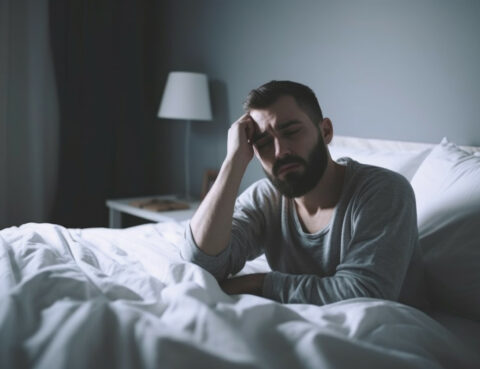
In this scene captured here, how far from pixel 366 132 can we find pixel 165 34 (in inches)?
74.7

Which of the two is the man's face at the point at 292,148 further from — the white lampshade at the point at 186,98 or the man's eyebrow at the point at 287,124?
the white lampshade at the point at 186,98

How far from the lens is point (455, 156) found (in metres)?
1.50

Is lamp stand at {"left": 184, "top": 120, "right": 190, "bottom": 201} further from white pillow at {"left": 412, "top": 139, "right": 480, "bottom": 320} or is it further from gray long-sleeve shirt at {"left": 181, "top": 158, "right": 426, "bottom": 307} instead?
white pillow at {"left": 412, "top": 139, "right": 480, "bottom": 320}

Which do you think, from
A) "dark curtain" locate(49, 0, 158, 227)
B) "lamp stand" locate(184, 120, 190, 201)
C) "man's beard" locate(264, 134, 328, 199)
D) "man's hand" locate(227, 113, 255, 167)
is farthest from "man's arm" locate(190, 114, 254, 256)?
"dark curtain" locate(49, 0, 158, 227)

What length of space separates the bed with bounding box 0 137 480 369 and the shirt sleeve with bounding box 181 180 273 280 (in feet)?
0.32

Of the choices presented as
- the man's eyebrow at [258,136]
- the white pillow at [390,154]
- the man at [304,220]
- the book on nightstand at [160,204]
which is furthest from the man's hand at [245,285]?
the book on nightstand at [160,204]

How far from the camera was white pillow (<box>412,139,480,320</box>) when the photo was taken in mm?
1188

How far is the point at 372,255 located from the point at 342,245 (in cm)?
12

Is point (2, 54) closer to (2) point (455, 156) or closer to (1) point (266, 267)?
(1) point (266, 267)

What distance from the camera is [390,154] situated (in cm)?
177

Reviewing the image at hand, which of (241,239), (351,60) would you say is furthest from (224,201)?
(351,60)

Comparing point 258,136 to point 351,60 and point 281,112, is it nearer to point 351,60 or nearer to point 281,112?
point 281,112

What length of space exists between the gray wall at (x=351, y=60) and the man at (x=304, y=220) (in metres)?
0.81

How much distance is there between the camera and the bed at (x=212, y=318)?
0.72 meters
